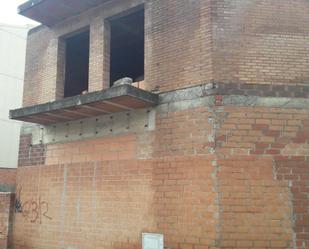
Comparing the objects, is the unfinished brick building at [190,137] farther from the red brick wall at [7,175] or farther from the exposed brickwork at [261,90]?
the red brick wall at [7,175]

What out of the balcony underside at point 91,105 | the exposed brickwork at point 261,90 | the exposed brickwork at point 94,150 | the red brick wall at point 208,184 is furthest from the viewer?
the exposed brickwork at point 94,150

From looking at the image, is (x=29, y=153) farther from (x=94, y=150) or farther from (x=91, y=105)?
(x=91, y=105)

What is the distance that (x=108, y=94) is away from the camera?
6.68m

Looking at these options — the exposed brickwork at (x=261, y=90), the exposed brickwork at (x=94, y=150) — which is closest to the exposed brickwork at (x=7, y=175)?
the exposed brickwork at (x=94, y=150)

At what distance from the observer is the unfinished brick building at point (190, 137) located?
6.07 metres

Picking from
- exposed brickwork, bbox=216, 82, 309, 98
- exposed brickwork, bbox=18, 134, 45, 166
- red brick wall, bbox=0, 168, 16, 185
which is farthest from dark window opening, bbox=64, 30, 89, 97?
red brick wall, bbox=0, 168, 16, 185

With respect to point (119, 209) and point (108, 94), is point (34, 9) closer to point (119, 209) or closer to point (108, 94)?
point (108, 94)

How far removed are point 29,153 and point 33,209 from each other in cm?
143

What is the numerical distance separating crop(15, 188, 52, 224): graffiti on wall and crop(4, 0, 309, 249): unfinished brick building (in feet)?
0.15

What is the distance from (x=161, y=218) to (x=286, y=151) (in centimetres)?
251

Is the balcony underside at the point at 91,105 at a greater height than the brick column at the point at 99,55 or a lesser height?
lesser

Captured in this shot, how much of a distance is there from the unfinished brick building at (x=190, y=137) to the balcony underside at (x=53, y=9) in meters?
0.08

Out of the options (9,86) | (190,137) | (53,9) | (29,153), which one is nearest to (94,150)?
(29,153)

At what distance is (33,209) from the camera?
29.1ft
